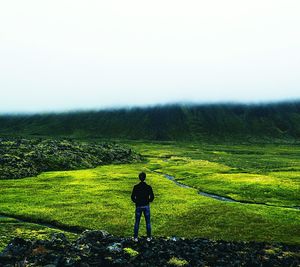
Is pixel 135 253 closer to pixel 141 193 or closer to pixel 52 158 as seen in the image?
pixel 141 193

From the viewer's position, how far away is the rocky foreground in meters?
26.8

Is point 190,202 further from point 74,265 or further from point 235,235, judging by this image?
point 74,265

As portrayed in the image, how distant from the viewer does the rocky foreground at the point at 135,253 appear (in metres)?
26.8

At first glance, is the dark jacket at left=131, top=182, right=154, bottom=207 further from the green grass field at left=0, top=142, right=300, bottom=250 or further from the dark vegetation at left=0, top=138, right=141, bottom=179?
the dark vegetation at left=0, top=138, right=141, bottom=179

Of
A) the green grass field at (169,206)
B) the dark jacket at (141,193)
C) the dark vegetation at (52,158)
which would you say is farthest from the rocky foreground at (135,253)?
the dark vegetation at (52,158)

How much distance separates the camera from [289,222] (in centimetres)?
4528

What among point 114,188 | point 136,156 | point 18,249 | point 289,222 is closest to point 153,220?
point 289,222

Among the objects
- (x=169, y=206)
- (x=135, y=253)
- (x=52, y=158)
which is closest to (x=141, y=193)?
(x=135, y=253)

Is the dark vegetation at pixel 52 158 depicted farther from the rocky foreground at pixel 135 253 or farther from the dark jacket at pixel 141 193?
the dark jacket at pixel 141 193

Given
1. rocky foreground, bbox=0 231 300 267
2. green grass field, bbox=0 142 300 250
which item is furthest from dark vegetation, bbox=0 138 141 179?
rocky foreground, bbox=0 231 300 267

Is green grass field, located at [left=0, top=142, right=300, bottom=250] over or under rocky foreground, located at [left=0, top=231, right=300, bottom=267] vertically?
under

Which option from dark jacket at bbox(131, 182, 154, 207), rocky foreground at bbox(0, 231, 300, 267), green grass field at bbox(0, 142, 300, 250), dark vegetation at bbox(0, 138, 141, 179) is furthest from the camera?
dark vegetation at bbox(0, 138, 141, 179)

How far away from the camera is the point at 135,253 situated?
2864cm

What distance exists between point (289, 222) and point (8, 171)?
217ft
